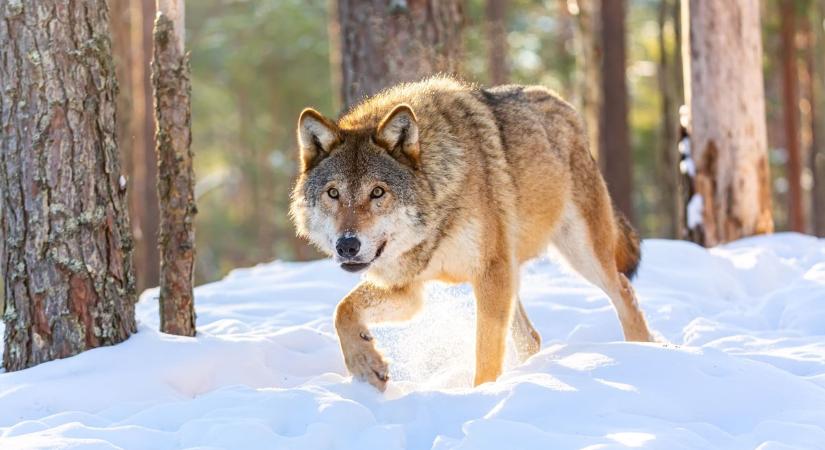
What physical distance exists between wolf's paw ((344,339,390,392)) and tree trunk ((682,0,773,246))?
5.80 metres

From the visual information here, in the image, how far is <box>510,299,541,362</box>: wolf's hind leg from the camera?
251 inches

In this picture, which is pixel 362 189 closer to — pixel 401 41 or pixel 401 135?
pixel 401 135

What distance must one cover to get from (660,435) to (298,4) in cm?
2450

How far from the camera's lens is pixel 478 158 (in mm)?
5547

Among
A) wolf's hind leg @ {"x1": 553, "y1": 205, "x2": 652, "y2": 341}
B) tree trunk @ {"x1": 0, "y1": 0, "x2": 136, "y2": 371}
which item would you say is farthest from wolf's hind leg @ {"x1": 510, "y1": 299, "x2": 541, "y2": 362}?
tree trunk @ {"x1": 0, "y1": 0, "x2": 136, "y2": 371}

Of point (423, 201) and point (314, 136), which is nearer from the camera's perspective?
point (423, 201)

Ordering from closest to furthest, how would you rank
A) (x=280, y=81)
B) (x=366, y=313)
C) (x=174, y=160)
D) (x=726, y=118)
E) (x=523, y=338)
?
(x=366, y=313)
(x=174, y=160)
(x=523, y=338)
(x=726, y=118)
(x=280, y=81)

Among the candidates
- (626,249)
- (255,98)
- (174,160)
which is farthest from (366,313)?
(255,98)

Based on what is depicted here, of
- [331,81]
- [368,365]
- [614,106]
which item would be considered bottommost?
[368,365]

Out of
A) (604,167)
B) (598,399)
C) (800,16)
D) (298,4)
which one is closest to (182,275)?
(598,399)

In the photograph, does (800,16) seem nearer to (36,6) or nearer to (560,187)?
(560,187)

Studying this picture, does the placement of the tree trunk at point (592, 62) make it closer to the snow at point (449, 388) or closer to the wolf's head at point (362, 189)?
the snow at point (449, 388)

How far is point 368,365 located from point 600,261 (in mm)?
1956

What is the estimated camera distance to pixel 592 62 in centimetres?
1611
